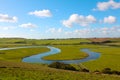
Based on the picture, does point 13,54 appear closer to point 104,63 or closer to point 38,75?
point 104,63

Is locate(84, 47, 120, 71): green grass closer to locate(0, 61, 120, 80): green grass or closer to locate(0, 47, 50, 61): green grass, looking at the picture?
locate(0, 61, 120, 80): green grass

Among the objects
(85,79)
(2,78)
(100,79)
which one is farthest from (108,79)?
(2,78)

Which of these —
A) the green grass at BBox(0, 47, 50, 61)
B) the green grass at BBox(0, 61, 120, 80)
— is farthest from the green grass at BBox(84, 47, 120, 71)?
Answer: the green grass at BBox(0, 47, 50, 61)

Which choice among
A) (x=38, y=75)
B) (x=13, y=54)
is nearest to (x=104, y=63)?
(x=38, y=75)

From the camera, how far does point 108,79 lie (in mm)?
26828

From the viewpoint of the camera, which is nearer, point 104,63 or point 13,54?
point 104,63

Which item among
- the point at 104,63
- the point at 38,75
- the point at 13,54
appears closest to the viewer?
the point at 38,75

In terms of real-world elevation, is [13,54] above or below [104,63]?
below

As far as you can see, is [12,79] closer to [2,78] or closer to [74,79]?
[2,78]

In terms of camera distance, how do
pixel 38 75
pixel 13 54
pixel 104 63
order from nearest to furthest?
pixel 38 75 < pixel 104 63 < pixel 13 54

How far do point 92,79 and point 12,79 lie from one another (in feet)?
33.1

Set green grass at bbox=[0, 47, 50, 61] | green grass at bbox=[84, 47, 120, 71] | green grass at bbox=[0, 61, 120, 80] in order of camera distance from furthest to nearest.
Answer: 1. green grass at bbox=[0, 47, 50, 61]
2. green grass at bbox=[84, 47, 120, 71]
3. green grass at bbox=[0, 61, 120, 80]

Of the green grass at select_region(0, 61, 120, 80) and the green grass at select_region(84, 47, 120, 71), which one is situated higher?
the green grass at select_region(0, 61, 120, 80)

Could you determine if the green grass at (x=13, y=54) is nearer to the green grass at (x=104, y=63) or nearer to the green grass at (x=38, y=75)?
the green grass at (x=104, y=63)
